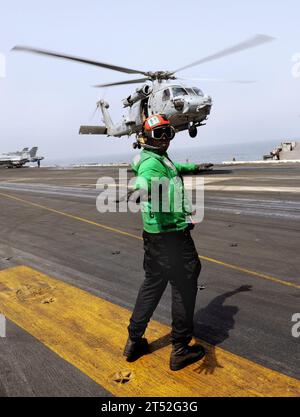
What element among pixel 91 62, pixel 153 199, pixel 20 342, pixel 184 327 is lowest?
pixel 20 342

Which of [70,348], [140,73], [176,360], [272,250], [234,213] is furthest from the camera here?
[140,73]

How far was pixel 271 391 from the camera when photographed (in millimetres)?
3186

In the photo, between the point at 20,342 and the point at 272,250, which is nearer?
the point at 20,342

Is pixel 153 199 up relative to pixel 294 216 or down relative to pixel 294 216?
up

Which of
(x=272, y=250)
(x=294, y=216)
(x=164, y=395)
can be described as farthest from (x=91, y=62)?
(x=164, y=395)

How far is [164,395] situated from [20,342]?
1.88 m

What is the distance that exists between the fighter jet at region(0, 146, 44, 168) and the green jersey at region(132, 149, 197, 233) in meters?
63.0

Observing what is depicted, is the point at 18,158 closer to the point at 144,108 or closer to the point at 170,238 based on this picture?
the point at 144,108

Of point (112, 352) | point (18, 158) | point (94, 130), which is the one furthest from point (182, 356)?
point (18, 158)

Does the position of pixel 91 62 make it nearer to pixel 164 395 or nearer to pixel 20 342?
pixel 20 342

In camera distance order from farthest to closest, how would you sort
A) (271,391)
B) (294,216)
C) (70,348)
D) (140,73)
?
1. (140,73)
2. (294,216)
3. (70,348)
4. (271,391)

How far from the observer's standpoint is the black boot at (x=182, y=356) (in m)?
3.60

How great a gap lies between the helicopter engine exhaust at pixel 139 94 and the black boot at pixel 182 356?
21498mm

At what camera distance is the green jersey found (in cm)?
361
